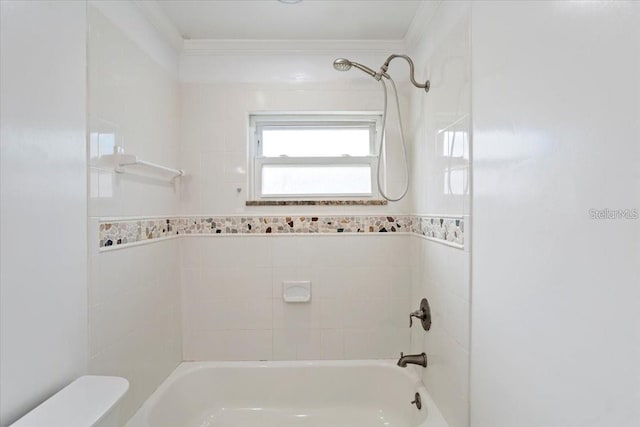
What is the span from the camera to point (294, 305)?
6.75 feet

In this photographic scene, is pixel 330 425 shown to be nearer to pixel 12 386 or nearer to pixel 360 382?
pixel 360 382

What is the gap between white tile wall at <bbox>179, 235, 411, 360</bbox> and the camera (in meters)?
2.05

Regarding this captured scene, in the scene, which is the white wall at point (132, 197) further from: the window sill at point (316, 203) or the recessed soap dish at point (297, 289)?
the recessed soap dish at point (297, 289)

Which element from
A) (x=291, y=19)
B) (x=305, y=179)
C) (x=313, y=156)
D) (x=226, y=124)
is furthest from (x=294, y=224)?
(x=291, y=19)

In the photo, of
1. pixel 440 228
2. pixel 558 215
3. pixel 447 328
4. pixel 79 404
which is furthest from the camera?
pixel 440 228

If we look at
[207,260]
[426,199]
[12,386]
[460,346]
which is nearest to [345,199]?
[426,199]

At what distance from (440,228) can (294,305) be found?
98 centimetres

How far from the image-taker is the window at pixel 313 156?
85.4 inches

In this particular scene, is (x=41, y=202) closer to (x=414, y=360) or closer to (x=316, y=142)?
(x=316, y=142)

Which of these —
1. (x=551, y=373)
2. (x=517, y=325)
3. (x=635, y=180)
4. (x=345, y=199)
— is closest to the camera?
(x=635, y=180)

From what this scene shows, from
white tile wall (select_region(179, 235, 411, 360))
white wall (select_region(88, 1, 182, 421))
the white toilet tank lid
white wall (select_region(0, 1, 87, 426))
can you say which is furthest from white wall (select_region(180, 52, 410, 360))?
the white toilet tank lid

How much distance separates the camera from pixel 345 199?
212 cm

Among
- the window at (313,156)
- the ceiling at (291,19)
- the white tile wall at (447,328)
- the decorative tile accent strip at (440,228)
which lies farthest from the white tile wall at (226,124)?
the white tile wall at (447,328)

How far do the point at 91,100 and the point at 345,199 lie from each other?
1355mm
